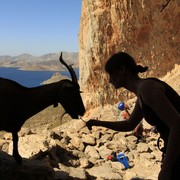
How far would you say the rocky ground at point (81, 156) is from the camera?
5.20 meters

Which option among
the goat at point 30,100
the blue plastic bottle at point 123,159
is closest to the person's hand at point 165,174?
the goat at point 30,100

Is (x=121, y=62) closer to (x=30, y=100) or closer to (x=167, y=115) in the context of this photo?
(x=167, y=115)

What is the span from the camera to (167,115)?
2309 mm

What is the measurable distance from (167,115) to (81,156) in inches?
297

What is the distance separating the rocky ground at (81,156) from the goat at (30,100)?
2.38 ft

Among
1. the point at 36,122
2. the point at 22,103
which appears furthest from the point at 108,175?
the point at 36,122

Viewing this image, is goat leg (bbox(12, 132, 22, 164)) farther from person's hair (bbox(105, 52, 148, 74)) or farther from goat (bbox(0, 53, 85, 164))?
Result: person's hair (bbox(105, 52, 148, 74))

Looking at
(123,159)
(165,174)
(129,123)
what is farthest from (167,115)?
(123,159)

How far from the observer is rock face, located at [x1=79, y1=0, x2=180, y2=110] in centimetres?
2364

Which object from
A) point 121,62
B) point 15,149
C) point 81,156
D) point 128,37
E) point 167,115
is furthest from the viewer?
point 128,37

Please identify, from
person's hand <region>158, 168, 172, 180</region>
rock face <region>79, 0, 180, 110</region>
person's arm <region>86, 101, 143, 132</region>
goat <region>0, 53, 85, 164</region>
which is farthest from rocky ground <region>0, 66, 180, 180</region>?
rock face <region>79, 0, 180, 110</region>

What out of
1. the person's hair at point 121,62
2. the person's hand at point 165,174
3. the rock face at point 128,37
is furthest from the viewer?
the rock face at point 128,37

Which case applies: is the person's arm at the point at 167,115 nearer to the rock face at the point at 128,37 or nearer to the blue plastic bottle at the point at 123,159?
the blue plastic bottle at the point at 123,159

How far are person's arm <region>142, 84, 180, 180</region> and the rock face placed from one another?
21742 millimetres
